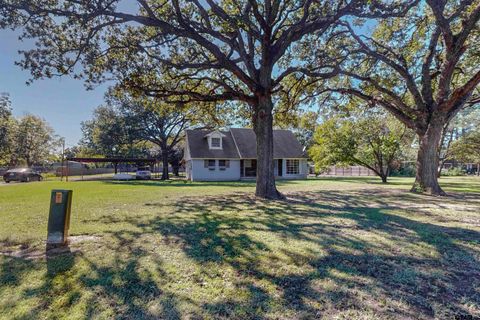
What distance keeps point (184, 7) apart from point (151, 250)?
990 centimetres

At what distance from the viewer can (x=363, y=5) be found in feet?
27.7

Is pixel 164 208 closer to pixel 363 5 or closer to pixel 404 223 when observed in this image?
pixel 404 223

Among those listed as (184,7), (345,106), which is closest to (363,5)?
(184,7)

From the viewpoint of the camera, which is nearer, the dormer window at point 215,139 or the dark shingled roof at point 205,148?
the dark shingled roof at point 205,148

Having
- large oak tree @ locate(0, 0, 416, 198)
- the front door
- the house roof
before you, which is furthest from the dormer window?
large oak tree @ locate(0, 0, 416, 198)

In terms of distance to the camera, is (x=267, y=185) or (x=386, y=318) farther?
(x=267, y=185)

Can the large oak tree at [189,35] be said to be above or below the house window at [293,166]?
above

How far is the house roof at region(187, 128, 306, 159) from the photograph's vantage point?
25.9m

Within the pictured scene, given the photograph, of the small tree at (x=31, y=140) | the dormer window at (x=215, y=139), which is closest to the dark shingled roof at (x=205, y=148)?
the dormer window at (x=215, y=139)

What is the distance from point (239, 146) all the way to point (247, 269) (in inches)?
943

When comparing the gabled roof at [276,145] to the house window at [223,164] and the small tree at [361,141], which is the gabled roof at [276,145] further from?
the small tree at [361,141]

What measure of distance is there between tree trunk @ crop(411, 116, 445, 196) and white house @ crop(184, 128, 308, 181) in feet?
52.2

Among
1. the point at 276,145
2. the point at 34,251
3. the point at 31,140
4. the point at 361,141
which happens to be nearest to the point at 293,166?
the point at 276,145

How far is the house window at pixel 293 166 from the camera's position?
28281 millimetres
